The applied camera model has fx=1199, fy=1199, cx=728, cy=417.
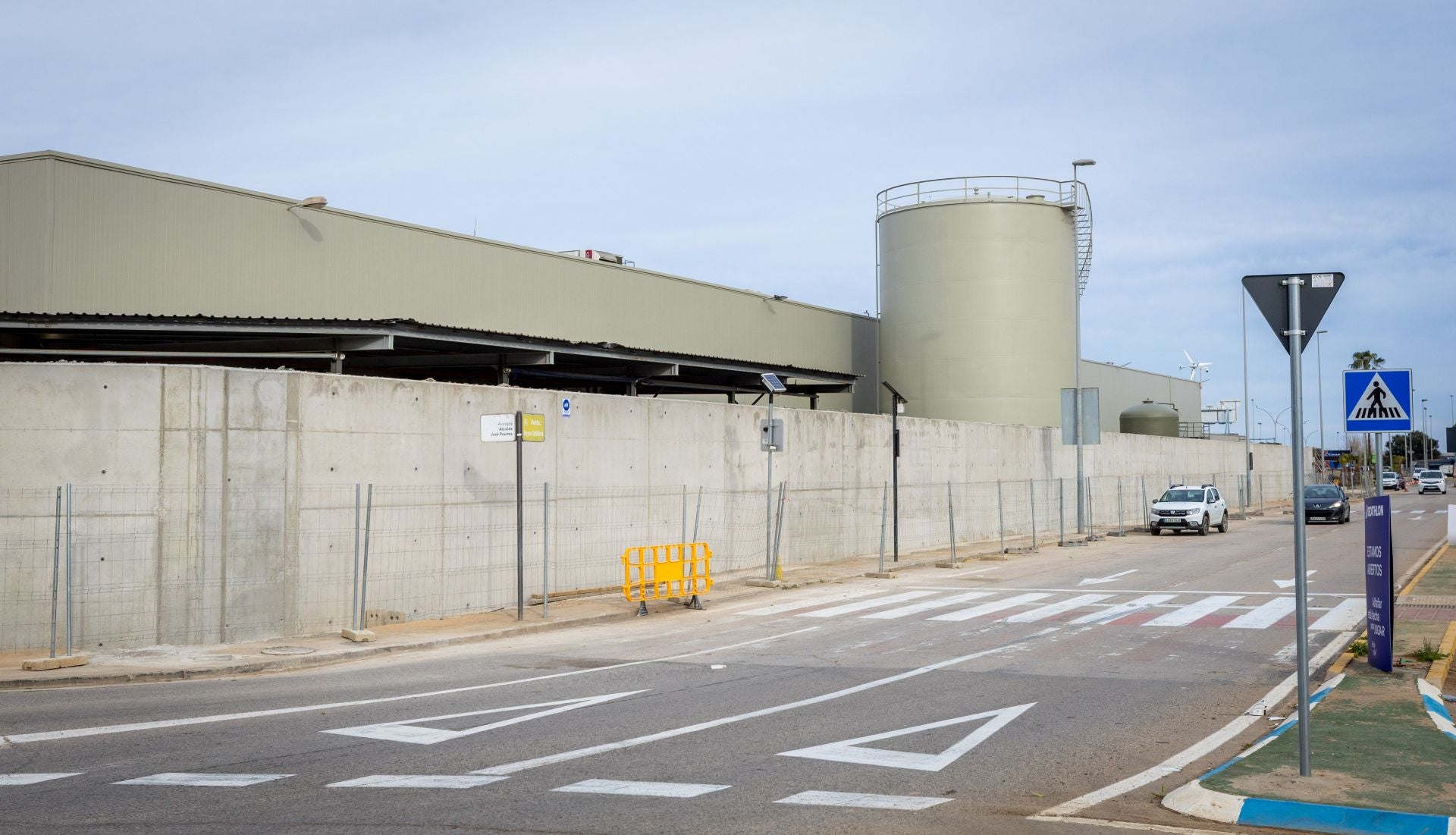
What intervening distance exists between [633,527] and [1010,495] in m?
19.4

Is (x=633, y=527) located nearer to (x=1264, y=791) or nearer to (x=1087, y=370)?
(x=1264, y=791)

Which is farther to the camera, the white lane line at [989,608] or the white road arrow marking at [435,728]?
the white lane line at [989,608]

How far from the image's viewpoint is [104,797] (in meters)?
7.78

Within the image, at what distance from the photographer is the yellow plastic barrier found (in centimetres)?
1942

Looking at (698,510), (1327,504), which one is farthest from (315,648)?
(1327,504)

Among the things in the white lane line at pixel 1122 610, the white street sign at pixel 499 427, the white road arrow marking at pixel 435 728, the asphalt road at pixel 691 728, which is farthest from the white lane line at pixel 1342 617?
the white street sign at pixel 499 427

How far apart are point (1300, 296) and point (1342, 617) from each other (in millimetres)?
11767

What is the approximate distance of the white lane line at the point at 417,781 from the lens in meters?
8.02

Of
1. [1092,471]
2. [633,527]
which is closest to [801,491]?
[633,527]

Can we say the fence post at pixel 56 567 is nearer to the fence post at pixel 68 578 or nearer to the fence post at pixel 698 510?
the fence post at pixel 68 578

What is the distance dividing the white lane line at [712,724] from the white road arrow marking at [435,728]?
1165 millimetres

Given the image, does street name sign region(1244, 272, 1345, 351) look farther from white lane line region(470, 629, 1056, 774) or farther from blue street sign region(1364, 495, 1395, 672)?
white lane line region(470, 629, 1056, 774)

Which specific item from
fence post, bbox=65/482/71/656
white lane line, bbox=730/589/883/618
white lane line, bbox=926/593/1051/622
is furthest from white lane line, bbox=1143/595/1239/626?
A: fence post, bbox=65/482/71/656

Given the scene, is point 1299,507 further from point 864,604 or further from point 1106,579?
point 1106,579
